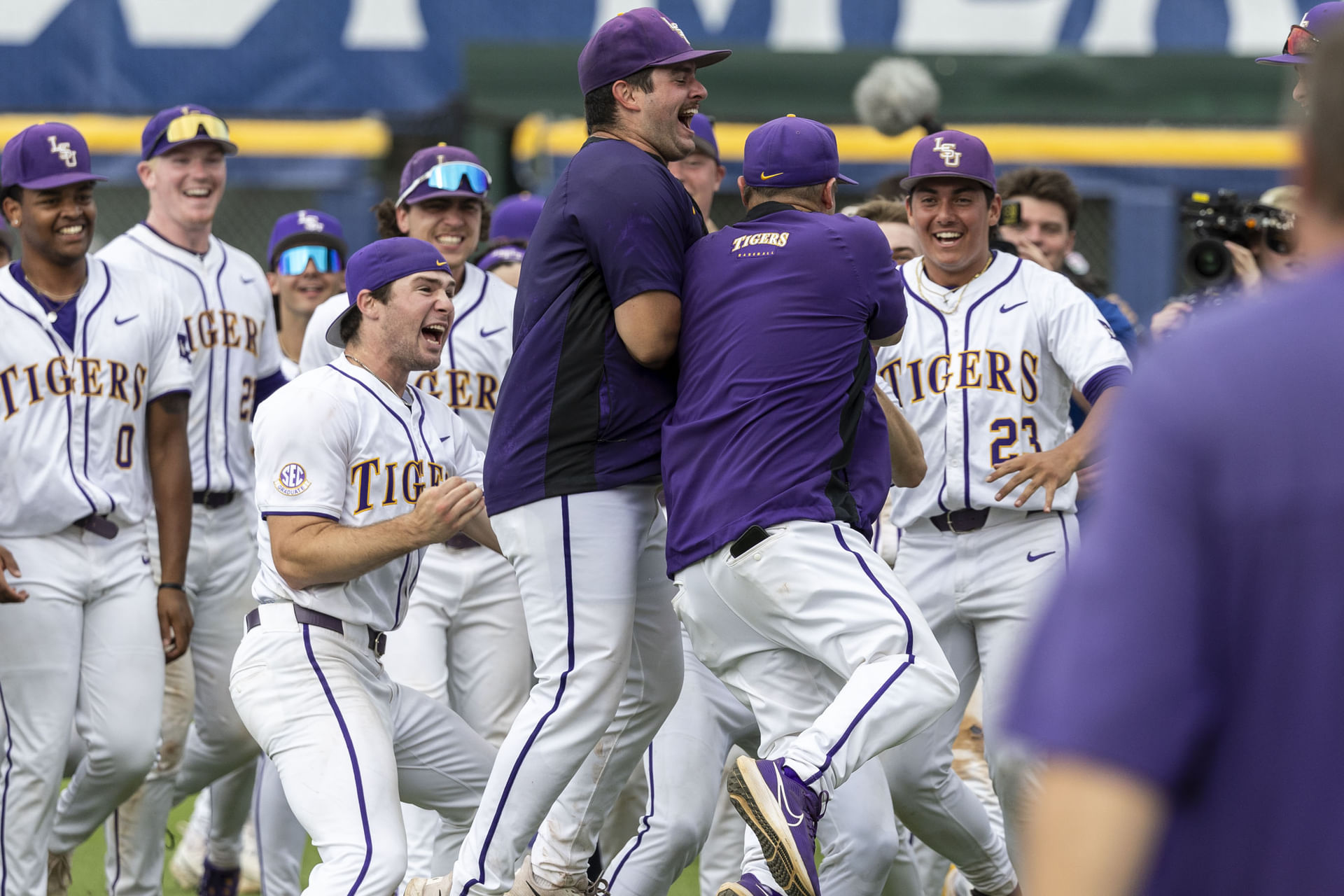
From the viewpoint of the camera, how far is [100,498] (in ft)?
16.1

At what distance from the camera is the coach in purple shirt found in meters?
1.29

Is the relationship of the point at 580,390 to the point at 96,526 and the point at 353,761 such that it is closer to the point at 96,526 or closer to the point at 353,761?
the point at 353,761

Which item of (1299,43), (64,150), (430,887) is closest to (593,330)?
(430,887)

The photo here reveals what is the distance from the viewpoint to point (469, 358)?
18.1ft

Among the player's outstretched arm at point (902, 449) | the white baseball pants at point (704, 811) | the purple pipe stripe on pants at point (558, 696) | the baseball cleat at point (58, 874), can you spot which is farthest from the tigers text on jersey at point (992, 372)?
the baseball cleat at point (58, 874)

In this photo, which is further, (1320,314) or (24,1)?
(24,1)

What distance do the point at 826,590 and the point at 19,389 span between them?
2628mm

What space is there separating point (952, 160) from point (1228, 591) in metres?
3.78

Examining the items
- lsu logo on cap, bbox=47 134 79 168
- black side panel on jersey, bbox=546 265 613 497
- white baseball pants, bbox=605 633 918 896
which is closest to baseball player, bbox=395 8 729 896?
black side panel on jersey, bbox=546 265 613 497

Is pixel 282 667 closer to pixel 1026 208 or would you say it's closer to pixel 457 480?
pixel 457 480

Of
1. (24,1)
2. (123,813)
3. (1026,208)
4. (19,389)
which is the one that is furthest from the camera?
(24,1)

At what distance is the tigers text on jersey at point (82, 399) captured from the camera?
4871 millimetres

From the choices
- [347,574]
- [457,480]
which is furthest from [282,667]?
[457,480]

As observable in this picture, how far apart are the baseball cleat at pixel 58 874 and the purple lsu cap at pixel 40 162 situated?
2.07 meters
